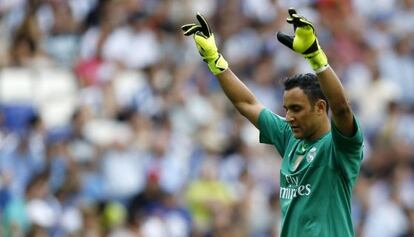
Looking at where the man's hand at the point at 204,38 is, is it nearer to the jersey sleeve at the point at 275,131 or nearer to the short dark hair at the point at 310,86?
the jersey sleeve at the point at 275,131

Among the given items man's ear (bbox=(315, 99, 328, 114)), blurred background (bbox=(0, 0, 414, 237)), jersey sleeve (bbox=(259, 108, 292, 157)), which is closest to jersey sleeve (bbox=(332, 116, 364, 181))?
man's ear (bbox=(315, 99, 328, 114))

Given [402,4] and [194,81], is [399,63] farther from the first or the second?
[194,81]

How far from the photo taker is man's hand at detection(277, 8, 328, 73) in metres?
6.31

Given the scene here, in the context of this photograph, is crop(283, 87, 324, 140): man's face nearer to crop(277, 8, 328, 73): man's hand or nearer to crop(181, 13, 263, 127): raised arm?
crop(277, 8, 328, 73): man's hand

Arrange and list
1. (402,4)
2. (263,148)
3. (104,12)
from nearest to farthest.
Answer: (263,148)
(104,12)
(402,4)

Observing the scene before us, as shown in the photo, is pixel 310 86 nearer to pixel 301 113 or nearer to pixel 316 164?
pixel 301 113

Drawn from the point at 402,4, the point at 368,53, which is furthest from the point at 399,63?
the point at 402,4

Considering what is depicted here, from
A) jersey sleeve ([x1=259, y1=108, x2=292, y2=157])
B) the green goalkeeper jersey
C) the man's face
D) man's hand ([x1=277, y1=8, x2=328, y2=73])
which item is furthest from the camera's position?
jersey sleeve ([x1=259, y1=108, x2=292, y2=157])

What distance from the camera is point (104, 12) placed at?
49.9 ft

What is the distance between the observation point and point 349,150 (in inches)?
262

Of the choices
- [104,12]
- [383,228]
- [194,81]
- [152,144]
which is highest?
[104,12]

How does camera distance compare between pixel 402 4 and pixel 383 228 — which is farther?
pixel 402 4

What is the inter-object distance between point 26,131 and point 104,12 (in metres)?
2.86

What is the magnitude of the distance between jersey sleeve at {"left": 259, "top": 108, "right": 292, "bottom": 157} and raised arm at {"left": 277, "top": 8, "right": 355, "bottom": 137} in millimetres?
853
